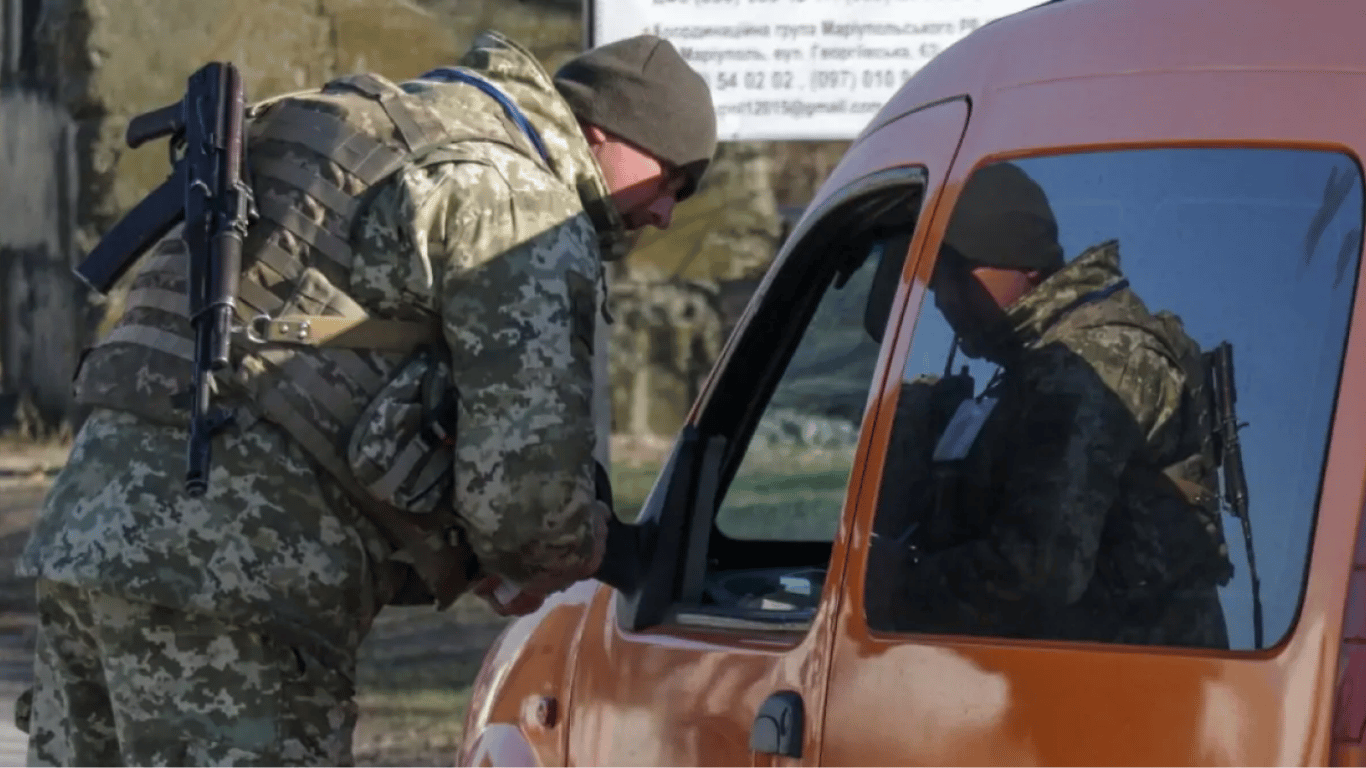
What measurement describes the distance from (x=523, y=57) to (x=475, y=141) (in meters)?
0.28

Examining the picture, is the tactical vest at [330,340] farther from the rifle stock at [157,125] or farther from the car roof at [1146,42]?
the car roof at [1146,42]

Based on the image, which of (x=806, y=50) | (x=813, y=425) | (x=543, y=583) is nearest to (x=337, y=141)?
(x=543, y=583)

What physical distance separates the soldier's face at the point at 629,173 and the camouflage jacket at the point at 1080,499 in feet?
3.47

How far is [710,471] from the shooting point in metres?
3.55

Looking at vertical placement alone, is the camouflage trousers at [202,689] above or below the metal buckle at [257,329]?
below

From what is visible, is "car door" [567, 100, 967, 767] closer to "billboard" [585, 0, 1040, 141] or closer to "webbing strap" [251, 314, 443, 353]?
"webbing strap" [251, 314, 443, 353]

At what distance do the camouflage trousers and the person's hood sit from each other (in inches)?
32.8

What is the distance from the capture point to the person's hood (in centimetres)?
345

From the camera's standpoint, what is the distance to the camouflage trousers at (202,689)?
3.20 metres

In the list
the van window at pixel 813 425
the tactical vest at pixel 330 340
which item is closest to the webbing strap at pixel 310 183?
the tactical vest at pixel 330 340

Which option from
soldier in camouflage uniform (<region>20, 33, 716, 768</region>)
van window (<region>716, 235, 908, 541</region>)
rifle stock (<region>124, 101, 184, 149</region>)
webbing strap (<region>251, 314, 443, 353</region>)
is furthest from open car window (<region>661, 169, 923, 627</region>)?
rifle stock (<region>124, 101, 184, 149</region>)

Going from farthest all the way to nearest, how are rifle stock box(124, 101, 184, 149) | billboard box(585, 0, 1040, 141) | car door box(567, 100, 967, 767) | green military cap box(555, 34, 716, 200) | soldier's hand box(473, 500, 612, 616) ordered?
billboard box(585, 0, 1040, 141), green military cap box(555, 34, 716, 200), rifle stock box(124, 101, 184, 149), soldier's hand box(473, 500, 612, 616), car door box(567, 100, 967, 767)

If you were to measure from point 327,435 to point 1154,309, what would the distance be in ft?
4.21

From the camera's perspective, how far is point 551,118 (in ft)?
11.4
